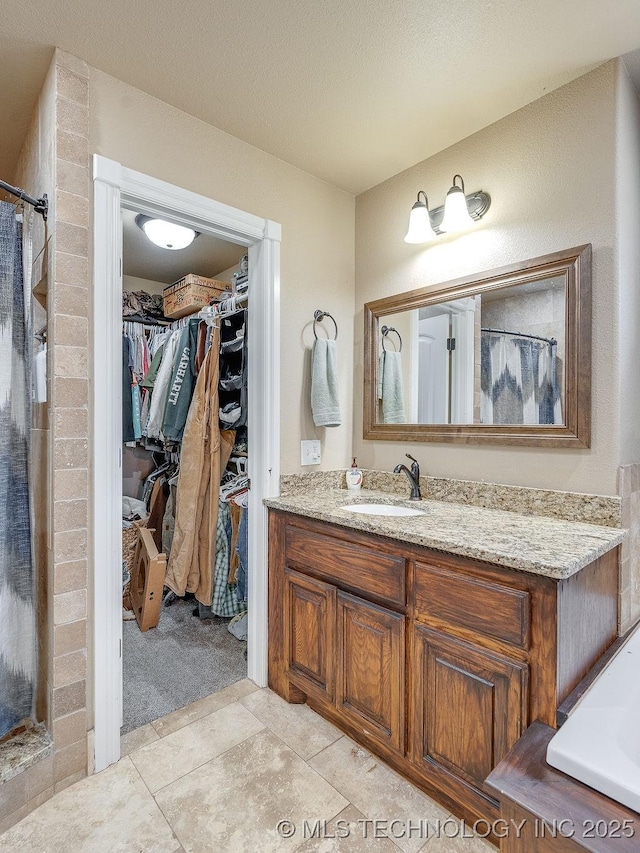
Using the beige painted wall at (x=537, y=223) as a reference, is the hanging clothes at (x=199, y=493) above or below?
below

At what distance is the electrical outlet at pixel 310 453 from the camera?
2260 millimetres

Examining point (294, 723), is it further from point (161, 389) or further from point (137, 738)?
point (161, 389)

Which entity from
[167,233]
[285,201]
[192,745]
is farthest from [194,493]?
[285,201]

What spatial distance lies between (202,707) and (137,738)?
0.92 ft

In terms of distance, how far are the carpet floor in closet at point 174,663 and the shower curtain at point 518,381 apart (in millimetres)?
1742

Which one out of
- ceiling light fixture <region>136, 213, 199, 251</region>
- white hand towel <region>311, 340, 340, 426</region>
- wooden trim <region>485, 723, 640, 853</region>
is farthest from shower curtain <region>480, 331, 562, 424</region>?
ceiling light fixture <region>136, 213, 199, 251</region>

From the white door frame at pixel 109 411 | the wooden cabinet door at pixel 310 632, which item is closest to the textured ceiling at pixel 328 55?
Result: the white door frame at pixel 109 411

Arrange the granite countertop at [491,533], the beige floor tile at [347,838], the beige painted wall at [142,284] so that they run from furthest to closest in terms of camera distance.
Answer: the beige painted wall at [142,284]
the beige floor tile at [347,838]
the granite countertop at [491,533]

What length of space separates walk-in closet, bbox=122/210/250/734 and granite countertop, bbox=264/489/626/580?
33.3 inches

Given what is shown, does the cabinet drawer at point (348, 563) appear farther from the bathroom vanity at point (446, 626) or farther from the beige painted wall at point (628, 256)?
the beige painted wall at point (628, 256)

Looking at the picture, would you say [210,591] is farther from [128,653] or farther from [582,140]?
[582,140]

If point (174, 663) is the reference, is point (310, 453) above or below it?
above

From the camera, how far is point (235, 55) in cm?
155

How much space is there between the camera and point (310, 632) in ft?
6.07
